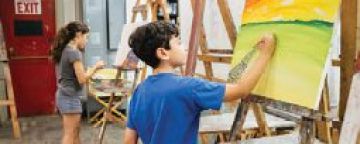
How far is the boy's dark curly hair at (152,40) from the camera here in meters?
1.49

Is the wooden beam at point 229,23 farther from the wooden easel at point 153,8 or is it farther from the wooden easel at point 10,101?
the wooden easel at point 10,101

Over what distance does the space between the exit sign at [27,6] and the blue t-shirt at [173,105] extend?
421 centimetres

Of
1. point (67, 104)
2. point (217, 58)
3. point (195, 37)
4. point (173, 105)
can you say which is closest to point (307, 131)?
point (173, 105)

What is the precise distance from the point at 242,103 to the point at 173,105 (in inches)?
13.1

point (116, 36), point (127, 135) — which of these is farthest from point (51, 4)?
point (127, 135)

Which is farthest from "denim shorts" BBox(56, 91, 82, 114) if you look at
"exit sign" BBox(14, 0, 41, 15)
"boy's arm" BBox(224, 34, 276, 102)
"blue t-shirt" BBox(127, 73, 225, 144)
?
"exit sign" BBox(14, 0, 41, 15)

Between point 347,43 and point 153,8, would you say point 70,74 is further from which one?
point 347,43

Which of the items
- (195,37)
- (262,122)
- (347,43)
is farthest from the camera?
(262,122)

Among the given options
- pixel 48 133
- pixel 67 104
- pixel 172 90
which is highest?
pixel 172 90

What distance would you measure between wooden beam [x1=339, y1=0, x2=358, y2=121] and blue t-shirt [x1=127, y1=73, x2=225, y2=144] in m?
0.38

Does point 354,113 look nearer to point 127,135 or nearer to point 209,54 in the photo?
point 127,135

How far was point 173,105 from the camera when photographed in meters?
1.45

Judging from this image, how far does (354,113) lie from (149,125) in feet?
2.17

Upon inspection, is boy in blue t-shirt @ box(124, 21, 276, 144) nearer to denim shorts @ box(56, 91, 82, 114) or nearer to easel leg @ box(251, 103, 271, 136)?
easel leg @ box(251, 103, 271, 136)
